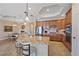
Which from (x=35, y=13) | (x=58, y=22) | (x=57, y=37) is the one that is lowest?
(x=57, y=37)

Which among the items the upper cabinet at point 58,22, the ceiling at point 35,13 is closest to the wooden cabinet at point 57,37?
the upper cabinet at point 58,22

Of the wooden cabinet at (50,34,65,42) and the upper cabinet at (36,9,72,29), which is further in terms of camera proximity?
the wooden cabinet at (50,34,65,42)

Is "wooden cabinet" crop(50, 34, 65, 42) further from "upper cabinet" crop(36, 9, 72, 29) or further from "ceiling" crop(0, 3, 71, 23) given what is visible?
"ceiling" crop(0, 3, 71, 23)

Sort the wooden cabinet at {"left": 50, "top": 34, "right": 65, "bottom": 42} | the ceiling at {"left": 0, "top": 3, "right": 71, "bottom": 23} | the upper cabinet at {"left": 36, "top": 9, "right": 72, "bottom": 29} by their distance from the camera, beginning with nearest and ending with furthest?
the ceiling at {"left": 0, "top": 3, "right": 71, "bottom": 23}, the upper cabinet at {"left": 36, "top": 9, "right": 72, "bottom": 29}, the wooden cabinet at {"left": 50, "top": 34, "right": 65, "bottom": 42}

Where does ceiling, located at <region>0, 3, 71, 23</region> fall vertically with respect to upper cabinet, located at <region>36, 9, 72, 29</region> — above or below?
above

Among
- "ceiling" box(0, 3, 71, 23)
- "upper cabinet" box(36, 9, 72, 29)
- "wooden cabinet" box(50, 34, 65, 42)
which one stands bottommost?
"wooden cabinet" box(50, 34, 65, 42)

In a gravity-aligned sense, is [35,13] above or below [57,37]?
above

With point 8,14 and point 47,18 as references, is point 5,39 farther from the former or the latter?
point 47,18

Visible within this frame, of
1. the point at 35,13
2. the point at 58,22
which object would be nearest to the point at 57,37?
the point at 58,22

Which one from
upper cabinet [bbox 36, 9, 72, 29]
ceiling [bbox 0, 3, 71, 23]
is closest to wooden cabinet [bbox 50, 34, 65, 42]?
upper cabinet [bbox 36, 9, 72, 29]

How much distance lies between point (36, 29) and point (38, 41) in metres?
0.81

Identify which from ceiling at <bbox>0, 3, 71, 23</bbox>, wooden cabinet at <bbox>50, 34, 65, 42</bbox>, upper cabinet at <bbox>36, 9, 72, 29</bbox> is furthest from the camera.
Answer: wooden cabinet at <bbox>50, 34, 65, 42</bbox>

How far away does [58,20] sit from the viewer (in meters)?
4.43

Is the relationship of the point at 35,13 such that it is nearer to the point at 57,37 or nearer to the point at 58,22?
the point at 58,22
